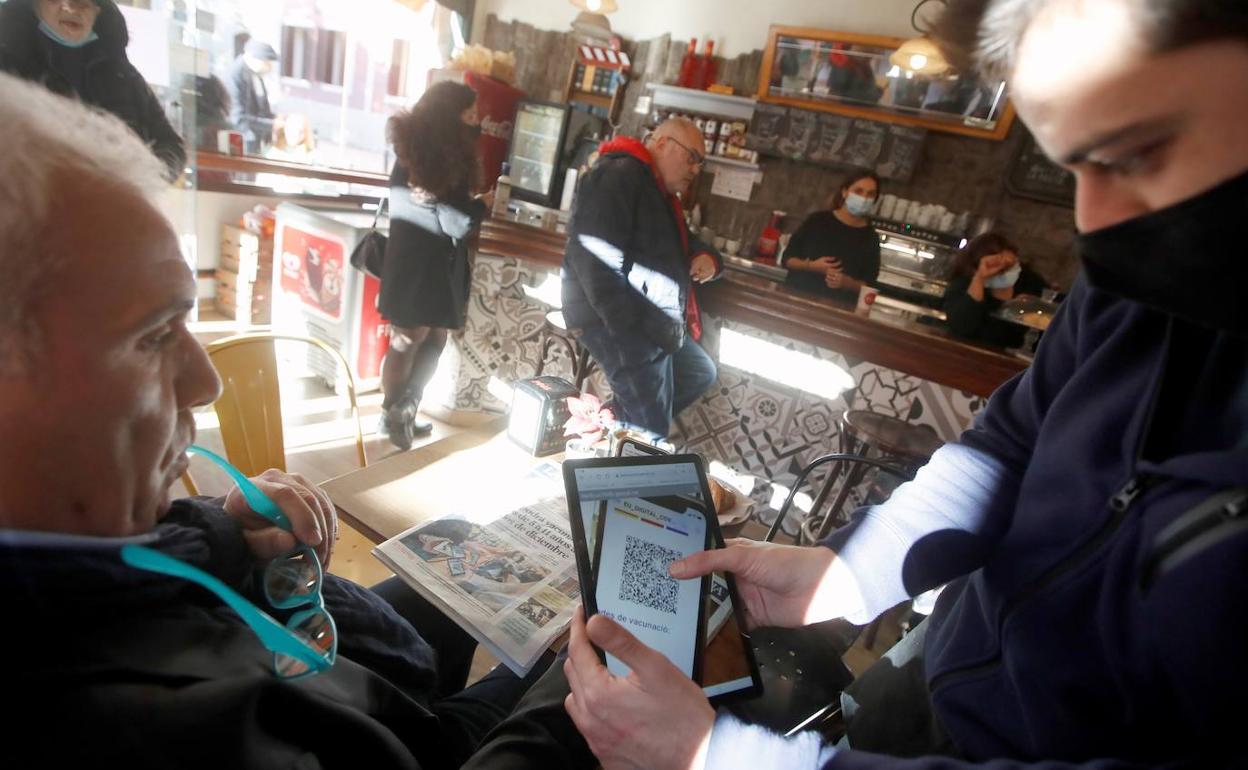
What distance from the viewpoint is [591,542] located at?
973 mm

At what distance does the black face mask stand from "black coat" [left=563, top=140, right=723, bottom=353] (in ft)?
6.58

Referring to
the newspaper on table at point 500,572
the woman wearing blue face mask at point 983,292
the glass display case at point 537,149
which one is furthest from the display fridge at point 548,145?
the newspaper on table at point 500,572

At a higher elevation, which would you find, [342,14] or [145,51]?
[342,14]

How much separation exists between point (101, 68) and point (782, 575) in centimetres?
355

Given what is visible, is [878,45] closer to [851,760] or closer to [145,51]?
[145,51]

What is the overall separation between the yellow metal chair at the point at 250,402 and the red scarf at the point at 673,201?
1.55m

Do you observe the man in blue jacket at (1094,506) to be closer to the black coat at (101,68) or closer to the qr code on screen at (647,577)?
the qr code on screen at (647,577)

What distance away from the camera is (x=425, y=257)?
115 inches

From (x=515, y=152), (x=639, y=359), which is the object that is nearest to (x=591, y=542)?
(x=639, y=359)

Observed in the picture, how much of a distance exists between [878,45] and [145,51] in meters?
5.07

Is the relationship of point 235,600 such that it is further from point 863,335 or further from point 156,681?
point 863,335

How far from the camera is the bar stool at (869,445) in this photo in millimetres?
2234

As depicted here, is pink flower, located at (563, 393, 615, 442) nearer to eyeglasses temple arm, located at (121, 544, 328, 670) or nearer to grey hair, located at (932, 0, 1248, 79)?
eyeglasses temple arm, located at (121, 544, 328, 670)

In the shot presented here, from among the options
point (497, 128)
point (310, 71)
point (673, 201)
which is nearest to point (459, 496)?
point (673, 201)
